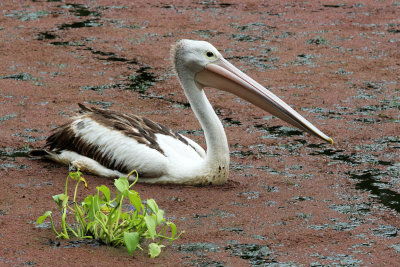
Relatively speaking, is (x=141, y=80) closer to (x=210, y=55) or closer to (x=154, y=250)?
(x=210, y=55)

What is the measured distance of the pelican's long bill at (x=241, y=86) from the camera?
15.8 feet

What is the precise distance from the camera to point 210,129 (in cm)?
478

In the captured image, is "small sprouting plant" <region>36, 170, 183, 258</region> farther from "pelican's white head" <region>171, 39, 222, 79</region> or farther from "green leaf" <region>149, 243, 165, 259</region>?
"pelican's white head" <region>171, 39, 222, 79</region>

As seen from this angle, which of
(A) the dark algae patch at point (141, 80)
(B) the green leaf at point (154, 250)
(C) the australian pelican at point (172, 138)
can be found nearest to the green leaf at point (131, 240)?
(B) the green leaf at point (154, 250)

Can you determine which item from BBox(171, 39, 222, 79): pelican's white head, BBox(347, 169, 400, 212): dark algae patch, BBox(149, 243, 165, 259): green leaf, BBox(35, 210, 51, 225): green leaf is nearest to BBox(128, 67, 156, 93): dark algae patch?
BBox(171, 39, 222, 79): pelican's white head

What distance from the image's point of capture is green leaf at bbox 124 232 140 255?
341 centimetres

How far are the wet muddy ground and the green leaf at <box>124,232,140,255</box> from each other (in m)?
0.13

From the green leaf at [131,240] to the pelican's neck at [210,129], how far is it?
1.30 m

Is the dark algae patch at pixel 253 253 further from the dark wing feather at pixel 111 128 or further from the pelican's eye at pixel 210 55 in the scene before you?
the pelican's eye at pixel 210 55

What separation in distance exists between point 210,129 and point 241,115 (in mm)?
1346

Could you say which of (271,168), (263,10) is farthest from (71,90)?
(263,10)

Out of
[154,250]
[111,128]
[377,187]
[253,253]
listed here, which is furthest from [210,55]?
[154,250]

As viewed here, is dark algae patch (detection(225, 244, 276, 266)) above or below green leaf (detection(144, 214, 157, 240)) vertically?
below

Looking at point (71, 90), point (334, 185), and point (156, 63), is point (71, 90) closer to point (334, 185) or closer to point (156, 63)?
point (156, 63)
